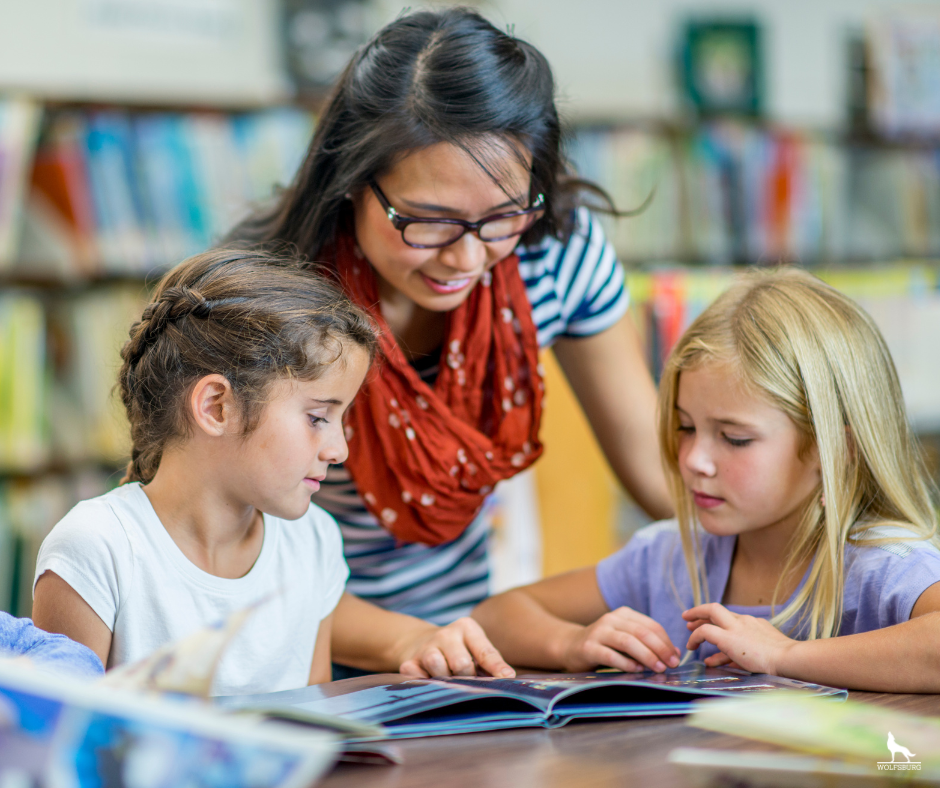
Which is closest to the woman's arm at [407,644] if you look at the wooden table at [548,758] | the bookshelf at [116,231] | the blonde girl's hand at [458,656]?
the blonde girl's hand at [458,656]

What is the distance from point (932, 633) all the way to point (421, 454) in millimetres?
586

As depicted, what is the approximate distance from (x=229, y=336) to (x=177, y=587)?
241 millimetres

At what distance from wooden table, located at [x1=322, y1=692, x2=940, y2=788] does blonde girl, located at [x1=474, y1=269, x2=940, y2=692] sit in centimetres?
22

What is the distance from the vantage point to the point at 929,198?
9.95ft

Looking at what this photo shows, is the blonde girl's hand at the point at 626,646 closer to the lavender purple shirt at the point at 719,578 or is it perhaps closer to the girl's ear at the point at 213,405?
the lavender purple shirt at the point at 719,578

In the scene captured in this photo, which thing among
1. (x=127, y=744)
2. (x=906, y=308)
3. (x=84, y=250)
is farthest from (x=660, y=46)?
(x=127, y=744)

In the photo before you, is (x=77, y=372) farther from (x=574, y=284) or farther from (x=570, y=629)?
(x=570, y=629)

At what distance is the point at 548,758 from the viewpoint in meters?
0.58

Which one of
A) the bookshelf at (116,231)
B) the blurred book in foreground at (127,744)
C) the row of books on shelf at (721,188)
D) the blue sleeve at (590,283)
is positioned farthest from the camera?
the row of books on shelf at (721,188)

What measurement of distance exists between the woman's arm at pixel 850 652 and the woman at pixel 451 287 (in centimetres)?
41

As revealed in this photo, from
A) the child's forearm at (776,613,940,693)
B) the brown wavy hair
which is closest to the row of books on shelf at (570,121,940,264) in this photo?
the brown wavy hair

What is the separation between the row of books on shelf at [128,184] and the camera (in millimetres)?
2086

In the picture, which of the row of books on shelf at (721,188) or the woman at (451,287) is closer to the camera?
the woman at (451,287)

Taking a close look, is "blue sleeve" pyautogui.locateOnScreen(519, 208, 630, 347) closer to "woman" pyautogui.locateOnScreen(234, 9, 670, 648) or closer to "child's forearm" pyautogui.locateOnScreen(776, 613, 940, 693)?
"woman" pyautogui.locateOnScreen(234, 9, 670, 648)
